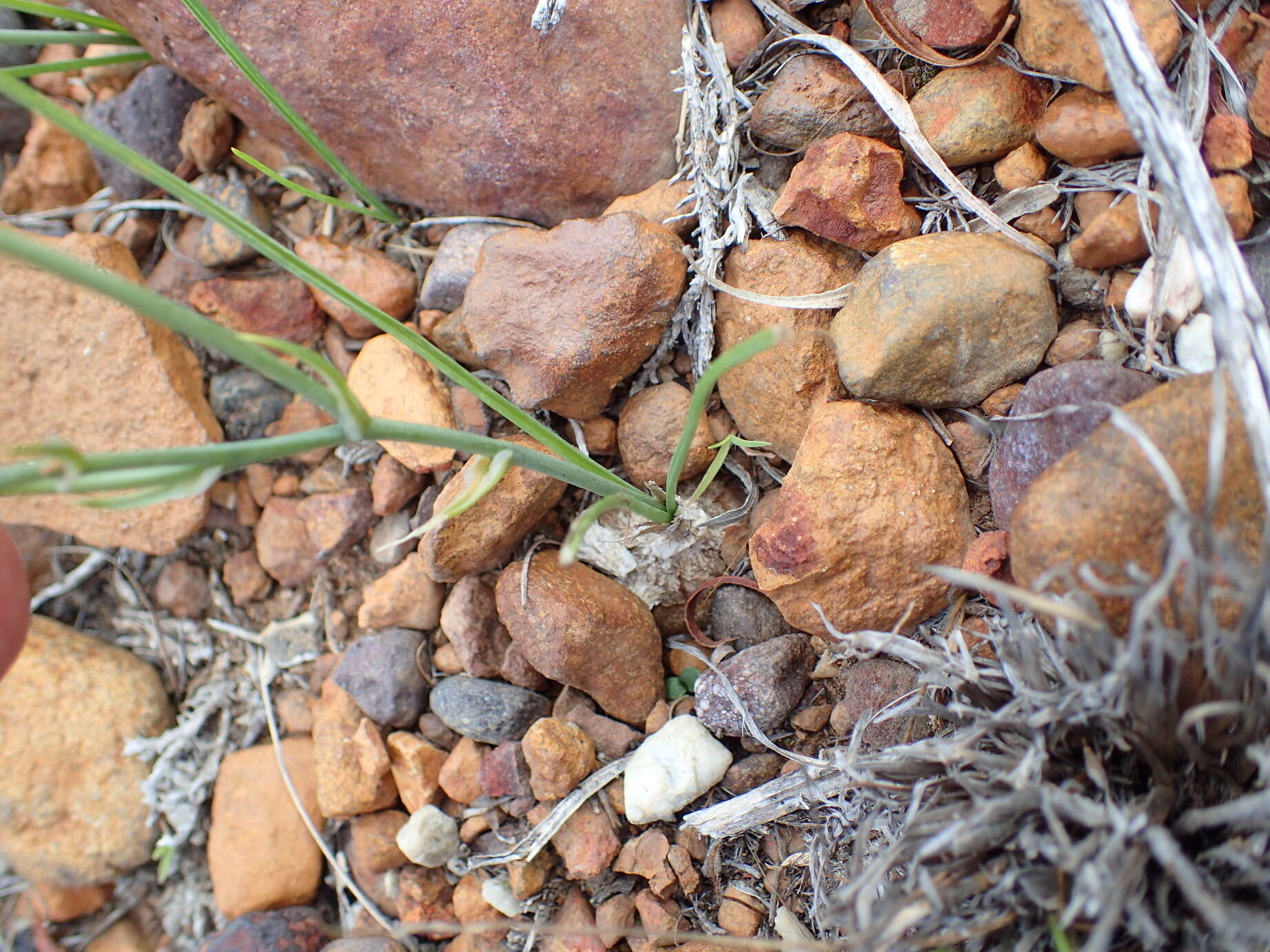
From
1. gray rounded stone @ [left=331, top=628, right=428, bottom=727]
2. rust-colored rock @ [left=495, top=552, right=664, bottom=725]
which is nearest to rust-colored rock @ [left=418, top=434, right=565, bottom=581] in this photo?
Result: rust-colored rock @ [left=495, top=552, right=664, bottom=725]

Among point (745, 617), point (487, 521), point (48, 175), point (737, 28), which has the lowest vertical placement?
point (745, 617)

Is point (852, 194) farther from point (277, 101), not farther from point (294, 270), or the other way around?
point (277, 101)

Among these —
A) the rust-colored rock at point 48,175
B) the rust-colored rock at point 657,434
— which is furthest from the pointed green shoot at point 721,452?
the rust-colored rock at point 48,175

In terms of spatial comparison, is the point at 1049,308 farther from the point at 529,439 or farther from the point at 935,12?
the point at 529,439

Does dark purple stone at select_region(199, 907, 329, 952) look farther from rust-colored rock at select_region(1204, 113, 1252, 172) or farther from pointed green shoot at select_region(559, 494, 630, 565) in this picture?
rust-colored rock at select_region(1204, 113, 1252, 172)

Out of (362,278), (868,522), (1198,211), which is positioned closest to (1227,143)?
(1198,211)

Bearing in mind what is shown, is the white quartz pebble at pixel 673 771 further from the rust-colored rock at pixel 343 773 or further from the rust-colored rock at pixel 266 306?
the rust-colored rock at pixel 266 306
